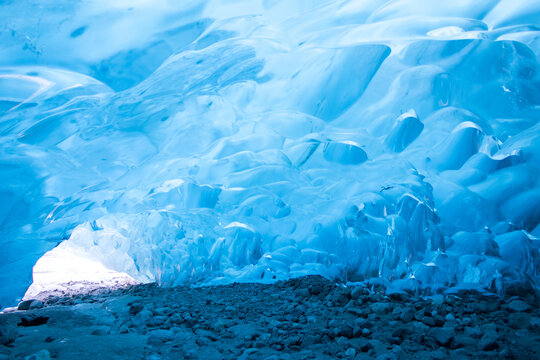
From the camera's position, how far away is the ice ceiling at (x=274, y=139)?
14.0ft

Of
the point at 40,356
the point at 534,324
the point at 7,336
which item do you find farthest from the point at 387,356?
the point at 7,336

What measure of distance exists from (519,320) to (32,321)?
3.08 metres

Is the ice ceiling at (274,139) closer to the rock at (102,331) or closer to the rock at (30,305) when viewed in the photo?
the rock at (30,305)

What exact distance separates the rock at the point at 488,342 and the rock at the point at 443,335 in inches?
5.7

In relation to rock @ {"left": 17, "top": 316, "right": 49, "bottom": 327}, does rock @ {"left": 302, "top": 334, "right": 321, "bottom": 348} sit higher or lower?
lower

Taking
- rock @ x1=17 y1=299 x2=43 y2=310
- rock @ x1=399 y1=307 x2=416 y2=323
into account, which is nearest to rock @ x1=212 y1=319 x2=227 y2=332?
rock @ x1=399 y1=307 x2=416 y2=323

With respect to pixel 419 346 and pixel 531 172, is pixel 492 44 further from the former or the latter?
pixel 419 346

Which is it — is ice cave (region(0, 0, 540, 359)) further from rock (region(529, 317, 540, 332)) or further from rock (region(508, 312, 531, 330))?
rock (region(529, 317, 540, 332))

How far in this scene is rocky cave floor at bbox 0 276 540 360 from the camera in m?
2.00

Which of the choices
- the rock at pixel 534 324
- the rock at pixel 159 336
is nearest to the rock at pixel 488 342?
the rock at pixel 534 324

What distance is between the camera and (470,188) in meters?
4.43

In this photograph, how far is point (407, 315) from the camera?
246cm

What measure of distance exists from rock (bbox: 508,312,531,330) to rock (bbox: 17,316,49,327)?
9.82 feet

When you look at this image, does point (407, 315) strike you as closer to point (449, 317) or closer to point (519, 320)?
point (449, 317)
